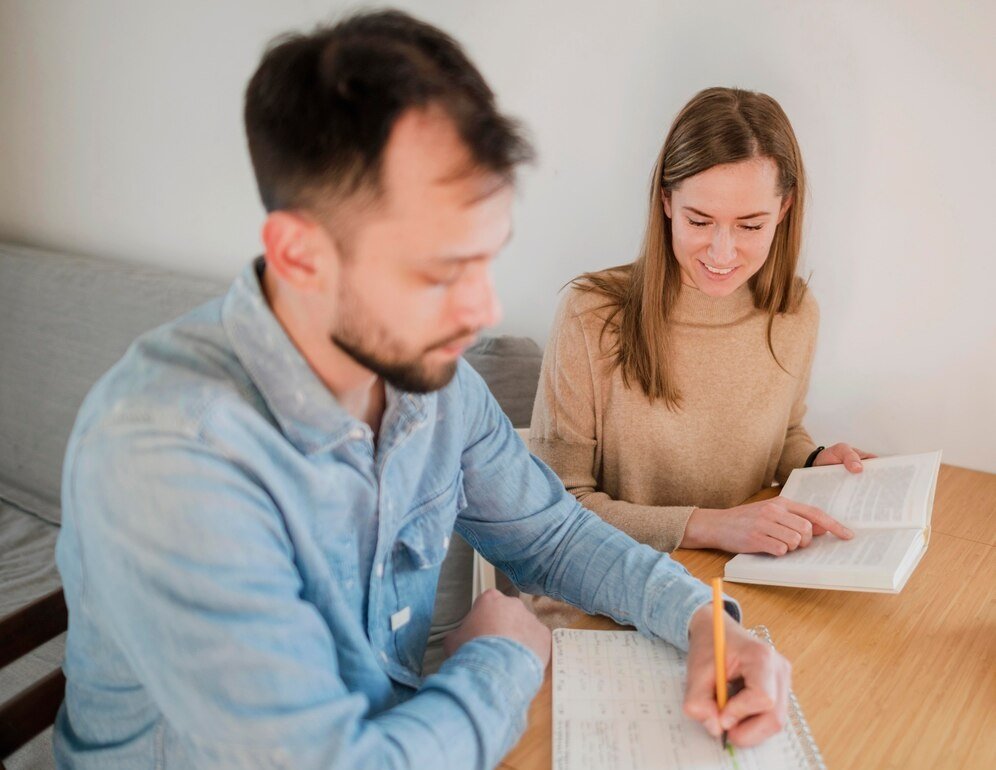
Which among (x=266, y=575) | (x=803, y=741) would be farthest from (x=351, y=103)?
(x=803, y=741)

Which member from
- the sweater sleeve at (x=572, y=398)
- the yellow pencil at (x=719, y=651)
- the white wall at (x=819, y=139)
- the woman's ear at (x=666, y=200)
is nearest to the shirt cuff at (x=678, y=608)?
the yellow pencil at (x=719, y=651)

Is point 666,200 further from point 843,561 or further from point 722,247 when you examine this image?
point 843,561

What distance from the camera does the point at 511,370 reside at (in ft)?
5.98

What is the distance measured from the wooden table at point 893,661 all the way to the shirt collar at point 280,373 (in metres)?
0.37

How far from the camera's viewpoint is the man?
697 mm

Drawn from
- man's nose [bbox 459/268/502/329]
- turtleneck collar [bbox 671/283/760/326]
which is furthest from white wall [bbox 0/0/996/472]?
man's nose [bbox 459/268/502/329]

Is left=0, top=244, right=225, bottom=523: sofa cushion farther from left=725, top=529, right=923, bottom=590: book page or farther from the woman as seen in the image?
left=725, top=529, right=923, bottom=590: book page

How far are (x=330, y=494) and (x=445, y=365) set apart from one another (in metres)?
0.17

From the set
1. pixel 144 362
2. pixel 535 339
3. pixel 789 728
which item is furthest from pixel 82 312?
pixel 789 728

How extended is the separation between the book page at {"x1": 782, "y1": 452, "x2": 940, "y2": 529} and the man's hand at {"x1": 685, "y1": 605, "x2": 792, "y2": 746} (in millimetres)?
391

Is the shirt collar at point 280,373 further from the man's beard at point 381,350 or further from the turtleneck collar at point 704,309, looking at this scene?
the turtleneck collar at point 704,309

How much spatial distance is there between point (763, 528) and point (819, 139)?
2.52ft

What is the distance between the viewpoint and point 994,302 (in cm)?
152

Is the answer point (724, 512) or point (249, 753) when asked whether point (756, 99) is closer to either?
point (724, 512)
